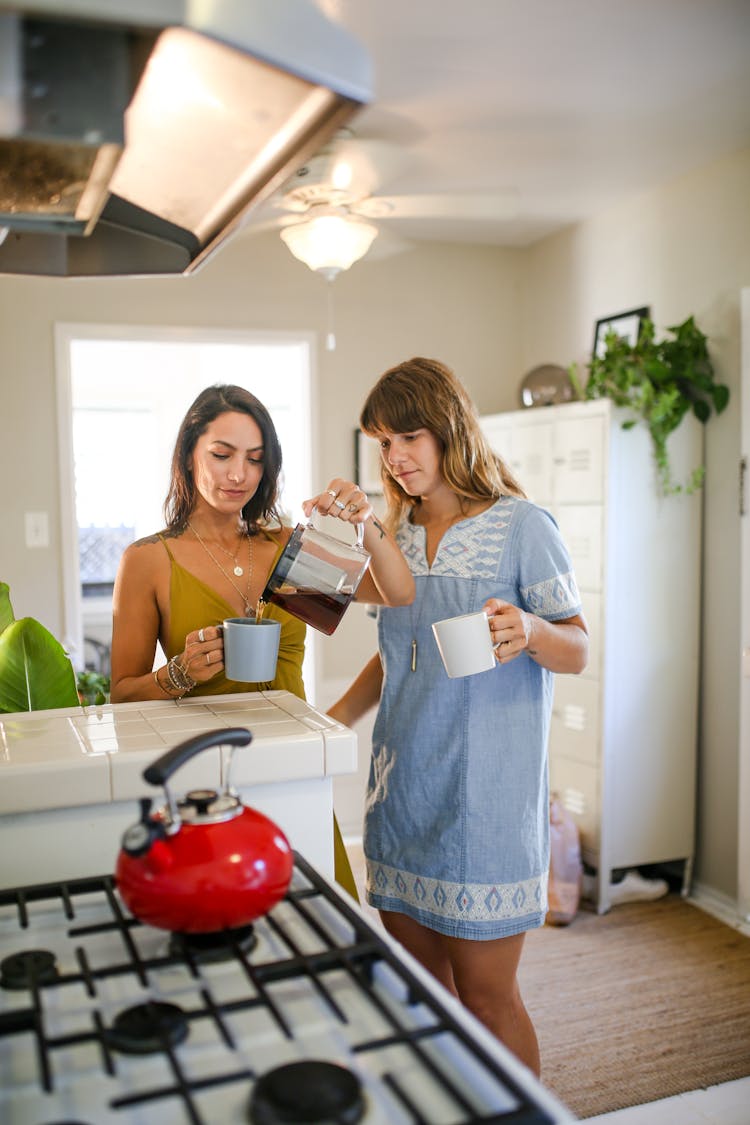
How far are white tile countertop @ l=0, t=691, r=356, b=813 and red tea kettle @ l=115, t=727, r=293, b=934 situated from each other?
281mm

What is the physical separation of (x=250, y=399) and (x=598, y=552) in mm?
1925

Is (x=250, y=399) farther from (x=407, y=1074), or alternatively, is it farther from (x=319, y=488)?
(x=319, y=488)

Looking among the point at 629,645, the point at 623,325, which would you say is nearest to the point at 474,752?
the point at 629,645

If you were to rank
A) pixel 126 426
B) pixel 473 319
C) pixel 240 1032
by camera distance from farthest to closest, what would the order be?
1. pixel 126 426
2. pixel 473 319
3. pixel 240 1032

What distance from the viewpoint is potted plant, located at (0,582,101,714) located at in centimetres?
174

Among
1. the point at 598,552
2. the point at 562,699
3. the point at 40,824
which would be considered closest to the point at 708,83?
the point at 598,552

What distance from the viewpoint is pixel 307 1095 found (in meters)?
0.75

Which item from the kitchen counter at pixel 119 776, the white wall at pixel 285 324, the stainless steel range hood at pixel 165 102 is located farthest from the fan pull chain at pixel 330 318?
the stainless steel range hood at pixel 165 102

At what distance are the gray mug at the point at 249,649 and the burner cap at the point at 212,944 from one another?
0.44 meters

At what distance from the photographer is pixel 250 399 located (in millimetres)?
1785

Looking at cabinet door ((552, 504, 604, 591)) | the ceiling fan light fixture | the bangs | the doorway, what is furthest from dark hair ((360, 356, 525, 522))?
the doorway

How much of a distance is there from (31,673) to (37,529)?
234cm

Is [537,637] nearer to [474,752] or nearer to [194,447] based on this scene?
[474,752]

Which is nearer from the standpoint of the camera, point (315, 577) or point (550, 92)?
point (315, 577)
